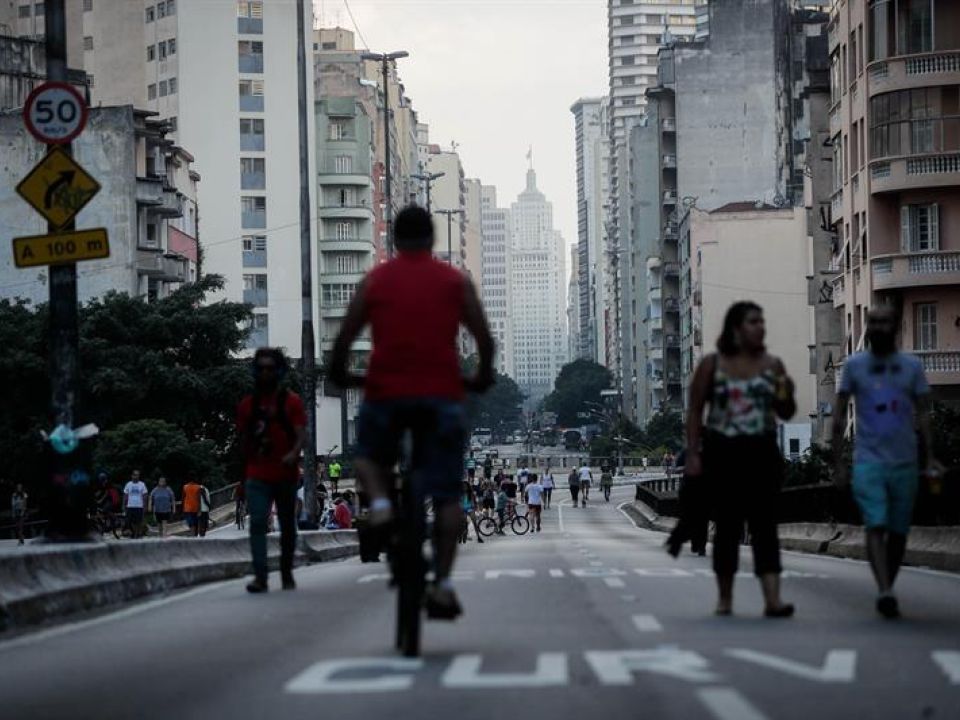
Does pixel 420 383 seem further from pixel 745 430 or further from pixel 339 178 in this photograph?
pixel 339 178

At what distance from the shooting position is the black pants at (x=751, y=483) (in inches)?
461

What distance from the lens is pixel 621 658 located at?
939cm

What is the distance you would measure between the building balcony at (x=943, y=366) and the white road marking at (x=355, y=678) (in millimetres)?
50179

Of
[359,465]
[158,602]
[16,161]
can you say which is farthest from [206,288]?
[359,465]

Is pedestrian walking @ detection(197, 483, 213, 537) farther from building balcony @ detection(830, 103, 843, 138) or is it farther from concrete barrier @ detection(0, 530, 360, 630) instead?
concrete barrier @ detection(0, 530, 360, 630)

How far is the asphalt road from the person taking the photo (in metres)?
7.90

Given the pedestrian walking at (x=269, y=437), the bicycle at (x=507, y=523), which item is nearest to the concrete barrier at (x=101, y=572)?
the pedestrian walking at (x=269, y=437)

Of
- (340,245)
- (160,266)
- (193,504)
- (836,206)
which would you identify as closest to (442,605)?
(193,504)

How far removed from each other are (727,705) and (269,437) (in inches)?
327

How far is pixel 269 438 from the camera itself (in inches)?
614

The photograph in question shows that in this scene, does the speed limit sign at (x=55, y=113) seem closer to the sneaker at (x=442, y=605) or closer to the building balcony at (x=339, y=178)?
the sneaker at (x=442, y=605)

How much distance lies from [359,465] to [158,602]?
6.85 m

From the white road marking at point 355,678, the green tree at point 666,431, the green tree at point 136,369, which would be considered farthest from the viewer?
the green tree at point 666,431

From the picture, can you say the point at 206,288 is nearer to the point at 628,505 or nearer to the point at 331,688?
the point at 628,505
